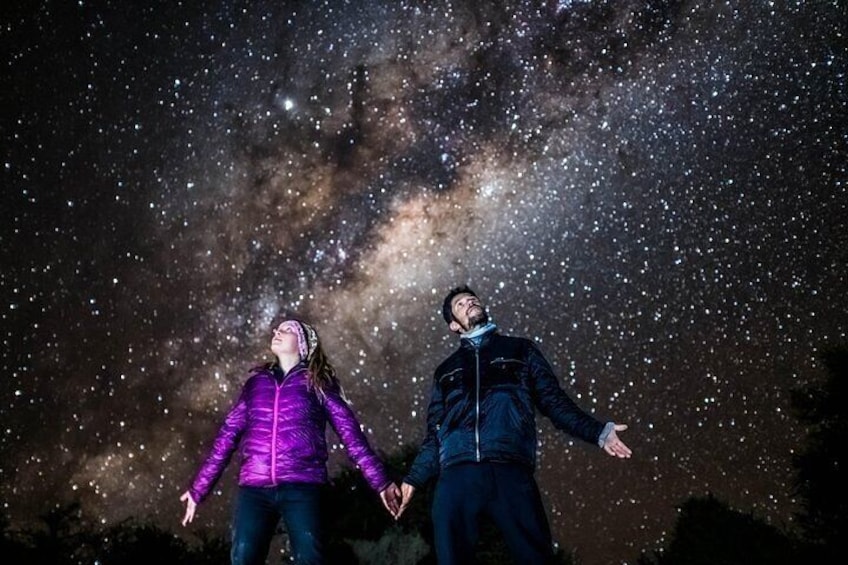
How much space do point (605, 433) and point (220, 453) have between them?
256 cm

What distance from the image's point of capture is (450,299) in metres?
4.36

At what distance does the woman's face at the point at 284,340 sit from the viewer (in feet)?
14.9

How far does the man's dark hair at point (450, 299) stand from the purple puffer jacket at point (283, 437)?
0.95 m

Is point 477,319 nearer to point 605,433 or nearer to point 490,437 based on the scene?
point 490,437

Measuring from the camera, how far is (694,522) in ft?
79.0

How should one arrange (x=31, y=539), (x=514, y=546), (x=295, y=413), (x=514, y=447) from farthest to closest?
(x=31, y=539), (x=295, y=413), (x=514, y=447), (x=514, y=546)

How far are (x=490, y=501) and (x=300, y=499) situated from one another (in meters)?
1.26

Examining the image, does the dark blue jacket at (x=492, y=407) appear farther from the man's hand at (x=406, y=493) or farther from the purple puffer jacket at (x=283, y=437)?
the purple puffer jacket at (x=283, y=437)

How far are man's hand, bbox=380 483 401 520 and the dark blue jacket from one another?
0.96 feet

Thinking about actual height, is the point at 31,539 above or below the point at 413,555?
above

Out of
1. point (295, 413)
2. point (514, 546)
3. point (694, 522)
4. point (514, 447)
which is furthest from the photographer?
point (694, 522)

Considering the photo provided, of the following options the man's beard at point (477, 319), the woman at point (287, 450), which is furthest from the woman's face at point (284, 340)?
the man's beard at point (477, 319)

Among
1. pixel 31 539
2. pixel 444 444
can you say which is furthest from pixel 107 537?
pixel 444 444

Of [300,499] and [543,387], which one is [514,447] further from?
[300,499]
